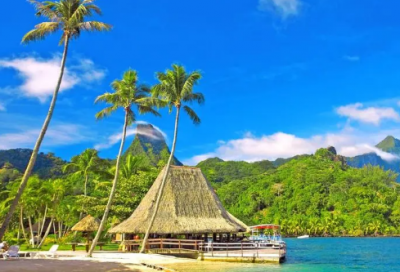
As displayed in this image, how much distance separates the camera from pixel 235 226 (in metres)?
26.7

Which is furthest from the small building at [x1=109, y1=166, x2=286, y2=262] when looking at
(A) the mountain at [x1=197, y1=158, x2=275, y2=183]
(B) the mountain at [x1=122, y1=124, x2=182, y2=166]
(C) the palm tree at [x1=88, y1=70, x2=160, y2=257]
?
(A) the mountain at [x1=197, y1=158, x2=275, y2=183]

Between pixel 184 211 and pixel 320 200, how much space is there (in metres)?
77.2

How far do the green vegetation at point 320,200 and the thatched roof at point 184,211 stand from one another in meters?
52.3

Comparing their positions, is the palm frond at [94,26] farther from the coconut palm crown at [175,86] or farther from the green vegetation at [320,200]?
the green vegetation at [320,200]

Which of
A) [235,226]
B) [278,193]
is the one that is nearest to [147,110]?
[235,226]

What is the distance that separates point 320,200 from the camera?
97.4m

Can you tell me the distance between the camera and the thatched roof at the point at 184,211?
82.6 ft

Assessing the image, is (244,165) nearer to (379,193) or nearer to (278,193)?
(278,193)

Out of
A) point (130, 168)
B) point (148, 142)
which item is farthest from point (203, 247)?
point (148, 142)

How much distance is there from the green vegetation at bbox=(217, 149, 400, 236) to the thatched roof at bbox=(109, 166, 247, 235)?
172 ft

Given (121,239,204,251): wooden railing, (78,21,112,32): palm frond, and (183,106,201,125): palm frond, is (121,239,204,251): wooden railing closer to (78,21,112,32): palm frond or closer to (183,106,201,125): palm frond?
(183,106,201,125): palm frond

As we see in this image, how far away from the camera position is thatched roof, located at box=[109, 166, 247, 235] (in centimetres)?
2519

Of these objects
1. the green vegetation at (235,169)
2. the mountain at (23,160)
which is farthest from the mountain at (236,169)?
the mountain at (23,160)

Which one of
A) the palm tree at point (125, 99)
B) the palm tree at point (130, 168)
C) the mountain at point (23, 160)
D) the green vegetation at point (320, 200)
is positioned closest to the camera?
the palm tree at point (125, 99)
